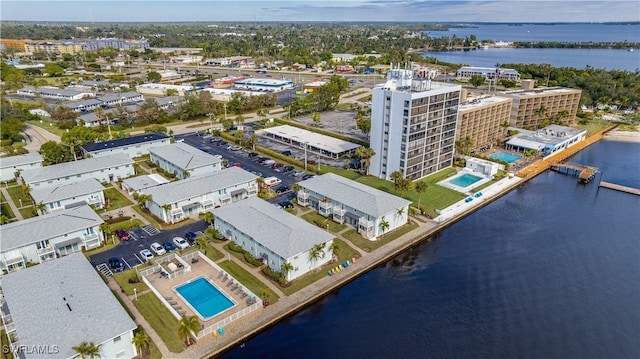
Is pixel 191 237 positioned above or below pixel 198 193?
below

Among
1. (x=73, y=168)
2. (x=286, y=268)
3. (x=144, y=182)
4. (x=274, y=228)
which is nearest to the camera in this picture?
(x=286, y=268)

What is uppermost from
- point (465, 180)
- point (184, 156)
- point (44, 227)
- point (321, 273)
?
point (184, 156)

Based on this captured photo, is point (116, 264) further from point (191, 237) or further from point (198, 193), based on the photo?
point (198, 193)

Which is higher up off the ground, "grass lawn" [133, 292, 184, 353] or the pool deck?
the pool deck

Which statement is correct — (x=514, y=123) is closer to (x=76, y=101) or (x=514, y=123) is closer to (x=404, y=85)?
(x=404, y=85)

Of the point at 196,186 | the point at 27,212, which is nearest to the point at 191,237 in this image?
the point at 196,186

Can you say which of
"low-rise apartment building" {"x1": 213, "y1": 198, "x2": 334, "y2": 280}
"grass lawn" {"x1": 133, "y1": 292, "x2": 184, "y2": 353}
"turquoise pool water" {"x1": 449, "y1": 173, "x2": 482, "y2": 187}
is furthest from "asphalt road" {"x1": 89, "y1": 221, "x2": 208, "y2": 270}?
"turquoise pool water" {"x1": 449, "y1": 173, "x2": 482, "y2": 187}

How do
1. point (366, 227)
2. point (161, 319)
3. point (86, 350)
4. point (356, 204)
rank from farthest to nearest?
1. point (356, 204)
2. point (366, 227)
3. point (161, 319)
4. point (86, 350)

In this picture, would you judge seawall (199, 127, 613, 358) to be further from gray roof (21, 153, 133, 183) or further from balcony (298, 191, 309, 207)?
gray roof (21, 153, 133, 183)

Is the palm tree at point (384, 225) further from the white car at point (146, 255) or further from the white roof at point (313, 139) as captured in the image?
the white roof at point (313, 139)
